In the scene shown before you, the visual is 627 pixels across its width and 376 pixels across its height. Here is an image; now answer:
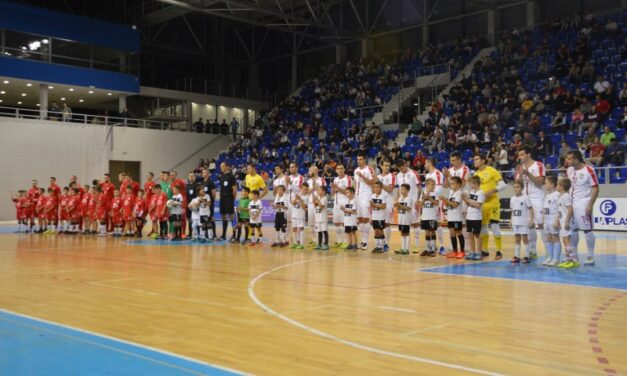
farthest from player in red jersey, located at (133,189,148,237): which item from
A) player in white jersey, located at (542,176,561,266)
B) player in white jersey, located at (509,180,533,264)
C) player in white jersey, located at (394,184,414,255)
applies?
player in white jersey, located at (542,176,561,266)

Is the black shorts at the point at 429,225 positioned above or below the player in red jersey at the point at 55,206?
below

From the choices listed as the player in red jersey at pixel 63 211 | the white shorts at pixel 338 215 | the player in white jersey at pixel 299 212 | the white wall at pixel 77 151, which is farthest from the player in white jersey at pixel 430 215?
the white wall at pixel 77 151

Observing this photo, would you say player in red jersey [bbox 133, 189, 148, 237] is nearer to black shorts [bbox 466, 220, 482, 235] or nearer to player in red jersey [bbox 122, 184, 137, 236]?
player in red jersey [bbox 122, 184, 137, 236]

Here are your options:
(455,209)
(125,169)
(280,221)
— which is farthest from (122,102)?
(455,209)

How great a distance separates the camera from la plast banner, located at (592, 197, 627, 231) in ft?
66.6

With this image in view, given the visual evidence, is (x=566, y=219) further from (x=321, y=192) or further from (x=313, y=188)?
(x=313, y=188)

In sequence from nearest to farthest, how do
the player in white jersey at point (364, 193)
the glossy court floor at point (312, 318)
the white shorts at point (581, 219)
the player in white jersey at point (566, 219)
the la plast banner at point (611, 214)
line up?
the glossy court floor at point (312, 318)
the white shorts at point (581, 219)
the player in white jersey at point (566, 219)
the player in white jersey at point (364, 193)
the la plast banner at point (611, 214)

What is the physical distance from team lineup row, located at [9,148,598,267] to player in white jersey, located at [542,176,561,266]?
0.02 meters

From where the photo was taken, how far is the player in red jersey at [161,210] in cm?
1948

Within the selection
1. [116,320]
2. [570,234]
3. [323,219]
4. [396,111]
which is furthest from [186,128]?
[116,320]

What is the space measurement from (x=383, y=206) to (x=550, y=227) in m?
3.98

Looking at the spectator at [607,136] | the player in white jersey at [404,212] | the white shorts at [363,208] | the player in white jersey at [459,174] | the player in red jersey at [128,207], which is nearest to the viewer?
the player in white jersey at [459,174]

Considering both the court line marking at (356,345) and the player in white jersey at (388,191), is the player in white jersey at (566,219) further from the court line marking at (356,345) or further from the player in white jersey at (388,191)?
the court line marking at (356,345)

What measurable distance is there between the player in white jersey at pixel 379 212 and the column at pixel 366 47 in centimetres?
2820
